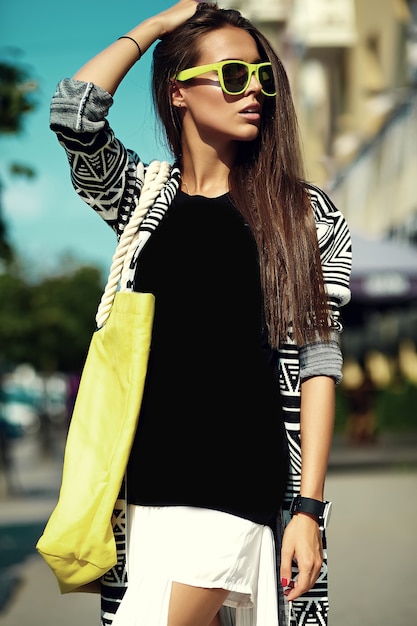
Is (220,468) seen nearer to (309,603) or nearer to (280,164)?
(309,603)

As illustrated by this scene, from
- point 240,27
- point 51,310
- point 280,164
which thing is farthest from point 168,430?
point 51,310

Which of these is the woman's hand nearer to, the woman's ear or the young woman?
the young woman

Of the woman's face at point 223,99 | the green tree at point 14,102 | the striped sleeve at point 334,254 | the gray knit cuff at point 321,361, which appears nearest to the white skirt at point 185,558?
the gray knit cuff at point 321,361

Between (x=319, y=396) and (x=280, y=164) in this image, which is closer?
(x=319, y=396)

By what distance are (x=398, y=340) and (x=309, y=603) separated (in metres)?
20.1

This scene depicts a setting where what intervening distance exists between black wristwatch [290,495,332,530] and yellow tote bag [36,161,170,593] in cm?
35

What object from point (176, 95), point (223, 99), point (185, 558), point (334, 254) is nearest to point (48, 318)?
point (176, 95)

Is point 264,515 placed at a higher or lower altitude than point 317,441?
lower

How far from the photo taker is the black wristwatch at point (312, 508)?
2.20m

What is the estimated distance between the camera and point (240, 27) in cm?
249

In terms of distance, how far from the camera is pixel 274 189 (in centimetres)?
239

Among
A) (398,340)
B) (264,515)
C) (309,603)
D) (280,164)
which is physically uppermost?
(398,340)

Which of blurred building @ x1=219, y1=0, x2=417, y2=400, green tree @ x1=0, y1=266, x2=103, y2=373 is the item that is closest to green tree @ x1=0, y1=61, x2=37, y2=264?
blurred building @ x1=219, y1=0, x2=417, y2=400

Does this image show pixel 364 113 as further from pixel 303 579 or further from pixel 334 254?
pixel 303 579
